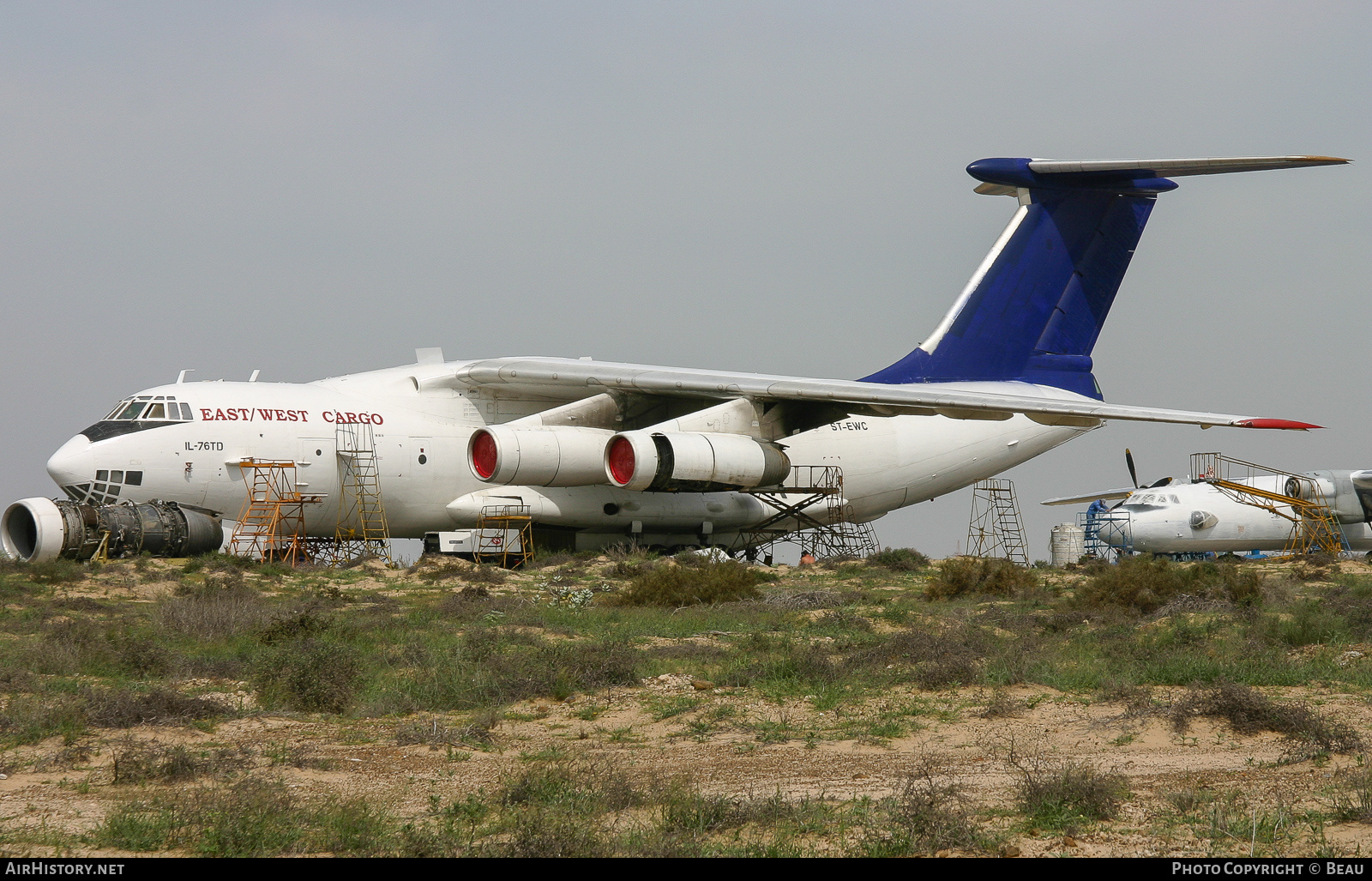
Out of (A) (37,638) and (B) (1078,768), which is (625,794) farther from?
(A) (37,638)

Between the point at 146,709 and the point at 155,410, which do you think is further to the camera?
the point at 155,410

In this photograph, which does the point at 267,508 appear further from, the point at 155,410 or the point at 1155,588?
the point at 1155,588

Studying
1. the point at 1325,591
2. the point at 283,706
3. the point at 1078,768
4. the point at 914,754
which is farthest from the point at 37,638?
the point at 1325,591

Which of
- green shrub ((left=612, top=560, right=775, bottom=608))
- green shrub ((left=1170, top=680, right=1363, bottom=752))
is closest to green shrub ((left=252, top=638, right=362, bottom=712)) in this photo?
green shrub ((left=1170, top=680, right=1363, bottom=752))

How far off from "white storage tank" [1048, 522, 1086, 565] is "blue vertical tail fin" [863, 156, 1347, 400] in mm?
9543

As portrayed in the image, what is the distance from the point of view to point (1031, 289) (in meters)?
20.3

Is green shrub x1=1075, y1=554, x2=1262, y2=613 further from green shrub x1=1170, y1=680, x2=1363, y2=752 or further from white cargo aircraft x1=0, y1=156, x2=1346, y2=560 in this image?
green shrub x1=1170, y1=680, x2=1363, y2=752

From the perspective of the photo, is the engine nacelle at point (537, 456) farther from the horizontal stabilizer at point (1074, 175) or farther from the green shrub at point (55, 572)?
the horizontal stabilizer at point (1074, 175)

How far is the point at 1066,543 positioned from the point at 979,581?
1722cm

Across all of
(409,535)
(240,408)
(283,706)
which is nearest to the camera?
(283,706)

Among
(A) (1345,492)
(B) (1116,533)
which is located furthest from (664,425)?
(A) (1345,492)

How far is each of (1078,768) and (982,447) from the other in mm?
16402

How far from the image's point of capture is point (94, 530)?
49.0 feet
